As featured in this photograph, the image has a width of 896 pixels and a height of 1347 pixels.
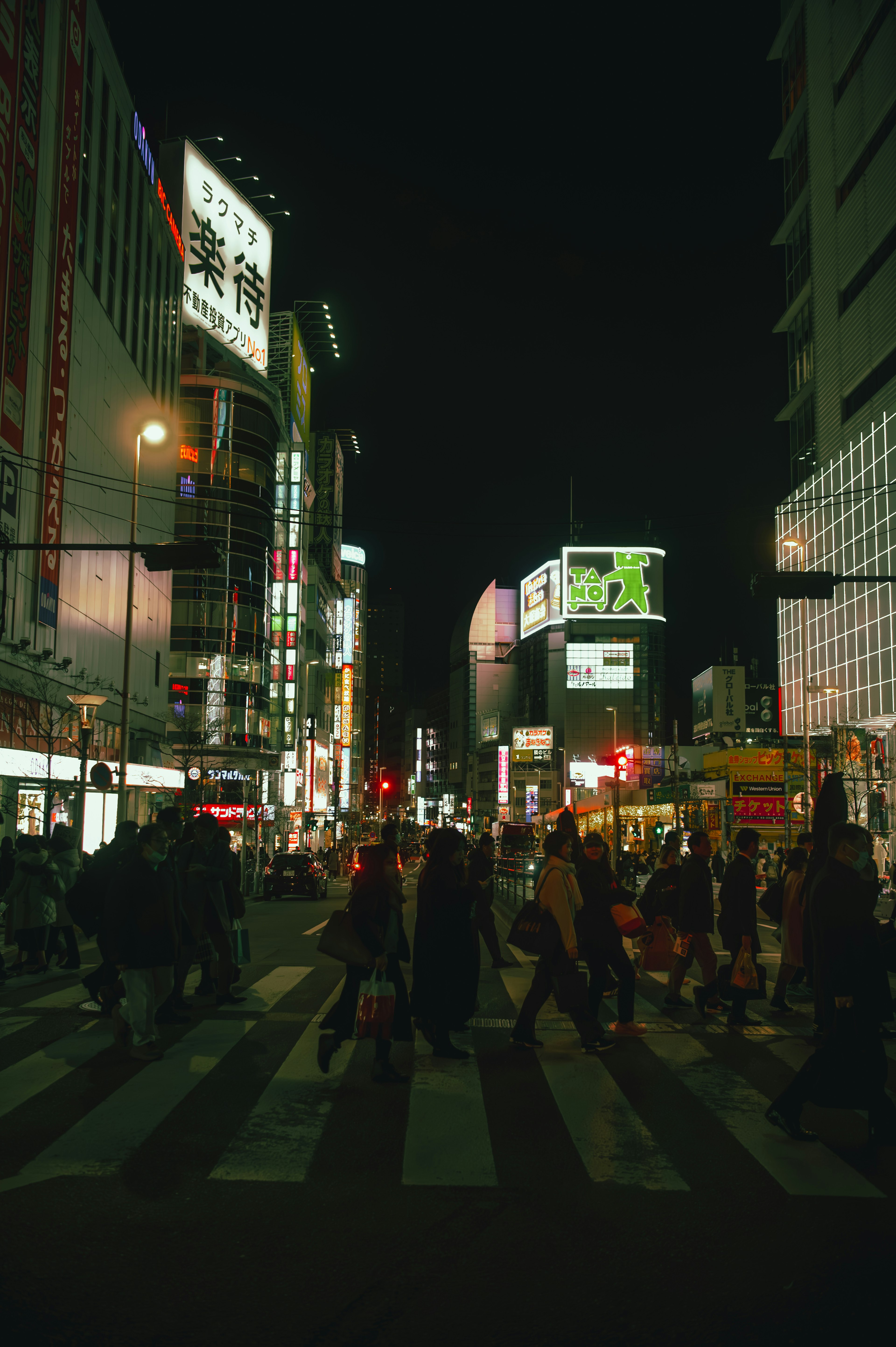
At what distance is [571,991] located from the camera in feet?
28.1

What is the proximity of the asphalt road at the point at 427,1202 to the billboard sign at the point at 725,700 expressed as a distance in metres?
65.3

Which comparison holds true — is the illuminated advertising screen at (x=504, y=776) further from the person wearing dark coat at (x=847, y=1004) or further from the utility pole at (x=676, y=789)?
the person wearing dark coat at (x=847, y=1004)

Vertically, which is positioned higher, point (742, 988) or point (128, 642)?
point (128, 642)

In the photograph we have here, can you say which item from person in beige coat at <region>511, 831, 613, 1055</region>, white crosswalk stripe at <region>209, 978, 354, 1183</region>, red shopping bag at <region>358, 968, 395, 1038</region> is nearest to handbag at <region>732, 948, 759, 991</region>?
person in beige coat at <region>511, 831, 613, 1055</region>

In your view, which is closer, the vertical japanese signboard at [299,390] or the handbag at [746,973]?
the handbag at [746,973]

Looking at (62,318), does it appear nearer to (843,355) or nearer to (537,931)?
(537,931)

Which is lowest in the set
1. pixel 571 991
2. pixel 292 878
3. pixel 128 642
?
pixel 292 878

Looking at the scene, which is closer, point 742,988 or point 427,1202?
point 427,1202

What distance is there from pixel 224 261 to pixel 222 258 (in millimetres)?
269

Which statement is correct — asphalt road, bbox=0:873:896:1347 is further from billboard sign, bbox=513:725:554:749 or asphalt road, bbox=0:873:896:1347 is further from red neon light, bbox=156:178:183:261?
billboard sign, bbox=513:725:554:749

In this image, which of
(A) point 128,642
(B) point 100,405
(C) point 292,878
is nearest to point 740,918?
(A) point 128,642

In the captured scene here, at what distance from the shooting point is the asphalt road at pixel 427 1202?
394cm

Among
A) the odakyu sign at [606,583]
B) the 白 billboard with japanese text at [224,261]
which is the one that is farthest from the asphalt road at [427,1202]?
the odakyu sign at [606,583]

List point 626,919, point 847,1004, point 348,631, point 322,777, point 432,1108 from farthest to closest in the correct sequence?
point 348,631, point 322,777, point 626,919, point 432,1108, point 847,1004
